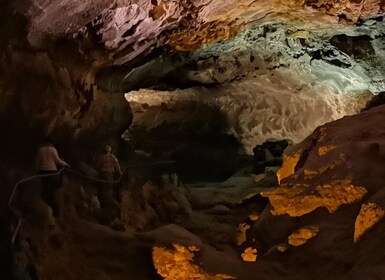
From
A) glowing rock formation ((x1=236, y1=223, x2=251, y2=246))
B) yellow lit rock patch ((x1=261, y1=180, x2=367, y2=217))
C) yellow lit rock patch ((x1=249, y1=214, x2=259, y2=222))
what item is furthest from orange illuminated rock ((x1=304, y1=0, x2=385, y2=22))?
glowing rock formation ((x1=236, y1=223, x2=251, y2=246))

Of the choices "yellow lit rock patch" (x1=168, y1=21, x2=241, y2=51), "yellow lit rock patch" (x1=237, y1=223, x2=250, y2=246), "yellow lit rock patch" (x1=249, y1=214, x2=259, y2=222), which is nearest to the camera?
"yellow lit rock patch" (x1=237, y1=223, x2=250, y2=246)

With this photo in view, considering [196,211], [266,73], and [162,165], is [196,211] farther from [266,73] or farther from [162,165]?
[266,73]

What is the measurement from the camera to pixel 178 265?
4.46 metres

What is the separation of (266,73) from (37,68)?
7.11 meters

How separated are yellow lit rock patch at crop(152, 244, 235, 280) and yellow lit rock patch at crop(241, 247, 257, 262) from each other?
22.9 inches

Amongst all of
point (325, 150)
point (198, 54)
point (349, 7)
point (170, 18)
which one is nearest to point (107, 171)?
point (170, 18)

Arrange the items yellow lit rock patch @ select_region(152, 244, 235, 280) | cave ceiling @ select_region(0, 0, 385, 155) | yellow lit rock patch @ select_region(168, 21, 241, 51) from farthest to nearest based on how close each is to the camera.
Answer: yellow lit rock patch @ select_region(168, 21, 241, 51) < cave ceiling @ select_region(0, 0, 385, 155) < yellow lit rock patch @ select_region(152, 244, 235, 280)

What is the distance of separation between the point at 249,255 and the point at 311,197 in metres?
1.04

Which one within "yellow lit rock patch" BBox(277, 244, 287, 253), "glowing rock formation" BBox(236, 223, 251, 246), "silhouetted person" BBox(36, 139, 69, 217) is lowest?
"glowing rock formation" BBox(236, 223, 251, 246)

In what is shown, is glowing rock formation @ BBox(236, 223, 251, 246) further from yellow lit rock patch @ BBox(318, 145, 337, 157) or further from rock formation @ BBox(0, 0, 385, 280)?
yellow lit rock patch @ BBox(318, 145, 337, 157)

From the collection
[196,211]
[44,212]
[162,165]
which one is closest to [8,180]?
[44,212]

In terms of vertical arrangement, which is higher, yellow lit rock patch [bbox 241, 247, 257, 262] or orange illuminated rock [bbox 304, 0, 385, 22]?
orange illuminated rock [bbox 304, 0, 385, 22]

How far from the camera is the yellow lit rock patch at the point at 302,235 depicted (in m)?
4.63

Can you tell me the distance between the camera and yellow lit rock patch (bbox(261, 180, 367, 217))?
4.80 meters
